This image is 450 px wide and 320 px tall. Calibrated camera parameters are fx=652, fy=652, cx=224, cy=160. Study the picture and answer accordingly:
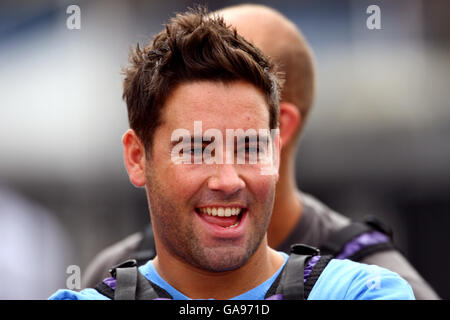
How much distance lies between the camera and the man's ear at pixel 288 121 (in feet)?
10.8

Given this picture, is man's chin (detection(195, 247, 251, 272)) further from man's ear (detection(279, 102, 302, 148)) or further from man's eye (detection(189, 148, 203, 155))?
man's ear (detection(279, 102, 302, 148))

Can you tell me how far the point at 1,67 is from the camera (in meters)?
7.05

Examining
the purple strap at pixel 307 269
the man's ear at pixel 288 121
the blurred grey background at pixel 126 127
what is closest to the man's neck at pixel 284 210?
the man's ear at pixel 288 121

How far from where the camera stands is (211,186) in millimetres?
2018

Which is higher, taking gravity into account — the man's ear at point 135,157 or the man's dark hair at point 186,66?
the man's dark hair at point 186,66

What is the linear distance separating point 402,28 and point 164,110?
5.67m

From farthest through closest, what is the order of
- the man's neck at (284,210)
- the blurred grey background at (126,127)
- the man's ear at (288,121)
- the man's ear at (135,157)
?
the blurred grey background at (126,127), the man's neck at (284,210), the man's ear at (288,121), the man's ear at (135,157)

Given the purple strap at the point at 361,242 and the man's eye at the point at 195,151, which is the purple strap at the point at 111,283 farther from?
the purple strap at the point at 361,242

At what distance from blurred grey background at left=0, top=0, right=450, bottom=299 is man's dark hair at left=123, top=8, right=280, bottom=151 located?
15.9ft

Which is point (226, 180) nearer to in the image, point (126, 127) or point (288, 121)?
point (288, 121)

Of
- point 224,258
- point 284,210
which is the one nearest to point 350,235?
point 284,210

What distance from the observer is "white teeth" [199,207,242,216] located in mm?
2049

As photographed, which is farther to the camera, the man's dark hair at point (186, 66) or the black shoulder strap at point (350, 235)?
the black shoulder strap at point (350, 235)

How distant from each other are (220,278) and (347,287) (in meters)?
0.42
